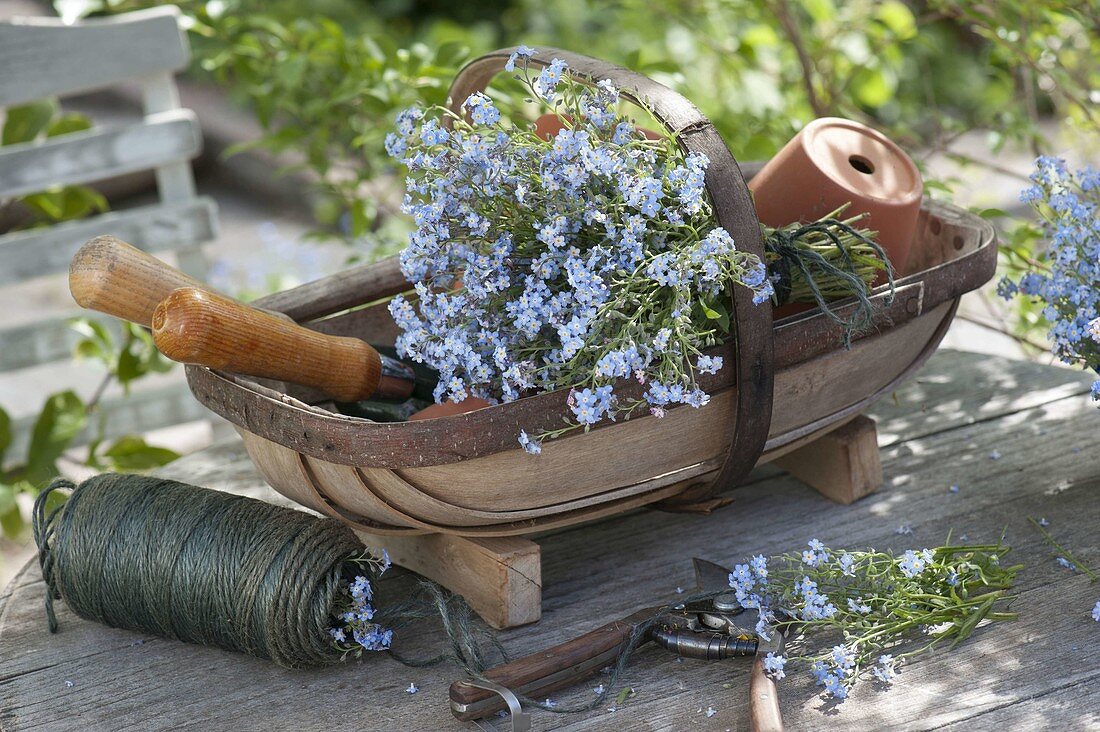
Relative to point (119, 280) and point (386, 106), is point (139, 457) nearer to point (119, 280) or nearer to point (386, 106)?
point (386, 106)

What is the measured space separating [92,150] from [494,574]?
5.09 feet

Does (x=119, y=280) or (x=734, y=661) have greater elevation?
(x=119, y=280)

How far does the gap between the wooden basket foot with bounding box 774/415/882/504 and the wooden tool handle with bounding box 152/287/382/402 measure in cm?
64

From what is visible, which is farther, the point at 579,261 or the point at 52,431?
the point at 52,431

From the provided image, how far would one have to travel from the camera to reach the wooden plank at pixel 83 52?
2.29m

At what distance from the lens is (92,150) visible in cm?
240

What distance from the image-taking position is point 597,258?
1215mm

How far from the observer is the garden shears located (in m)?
1.17

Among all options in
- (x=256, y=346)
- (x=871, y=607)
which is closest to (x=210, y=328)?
(x=256, y=346)

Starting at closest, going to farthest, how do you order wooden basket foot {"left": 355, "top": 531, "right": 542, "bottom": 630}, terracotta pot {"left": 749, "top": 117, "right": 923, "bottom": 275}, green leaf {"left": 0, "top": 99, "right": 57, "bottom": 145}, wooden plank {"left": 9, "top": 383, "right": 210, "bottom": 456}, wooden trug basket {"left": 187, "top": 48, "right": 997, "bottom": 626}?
wooden trug basket {"left": 187, "top": 48, "right": 997, "bottom": 626} < wooden basket foot {"left": 355, "top": 531, "right": 542, "bottom": 630} < terracotta pot {"left": 749, "top": 117, "right": 923, "bottom": 275} < green leaf {"left": 0, "top": 99, "right": 57, "bottom": 145} < wooden plank {"left": 9, "top": 383, "right": 210, "bottom": 456}

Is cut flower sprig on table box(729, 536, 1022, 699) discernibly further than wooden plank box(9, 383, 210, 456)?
No

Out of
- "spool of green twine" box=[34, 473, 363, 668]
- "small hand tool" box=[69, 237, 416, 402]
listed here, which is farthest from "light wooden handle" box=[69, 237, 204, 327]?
"spool of green twine" box=[34, 473, 363, 668]

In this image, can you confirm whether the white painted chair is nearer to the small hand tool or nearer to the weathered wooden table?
the weathered wooden table

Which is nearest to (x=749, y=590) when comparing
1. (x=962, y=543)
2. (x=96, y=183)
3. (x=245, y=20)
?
(x=962, y=543)
